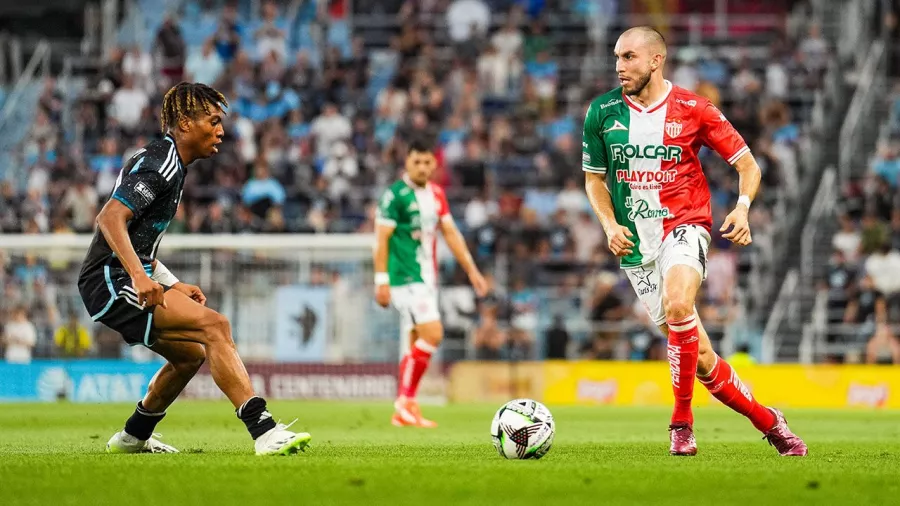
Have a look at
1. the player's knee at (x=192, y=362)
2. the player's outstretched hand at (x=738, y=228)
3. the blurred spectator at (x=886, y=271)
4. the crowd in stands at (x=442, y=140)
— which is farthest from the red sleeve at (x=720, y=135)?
the blurred spectator at (x=886, y=271)

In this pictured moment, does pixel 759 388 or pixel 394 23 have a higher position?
pixel 394 23

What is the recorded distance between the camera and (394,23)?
31.5m

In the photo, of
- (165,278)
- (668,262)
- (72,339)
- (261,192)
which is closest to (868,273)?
(261,192)

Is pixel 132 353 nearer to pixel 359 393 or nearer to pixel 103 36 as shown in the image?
pixel 359 393

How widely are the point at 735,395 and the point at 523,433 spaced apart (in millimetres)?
1529

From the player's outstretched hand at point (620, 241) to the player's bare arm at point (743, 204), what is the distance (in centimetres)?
61

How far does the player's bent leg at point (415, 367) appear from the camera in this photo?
15.1 m

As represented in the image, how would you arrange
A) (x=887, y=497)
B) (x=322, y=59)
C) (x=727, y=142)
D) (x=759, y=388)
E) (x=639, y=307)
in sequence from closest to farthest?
1. (x=887, y=497)
2. (x=727, y=142)
3. (x=759, y=388)
4. (x=639, y=307)
5. (x=322, y=59)

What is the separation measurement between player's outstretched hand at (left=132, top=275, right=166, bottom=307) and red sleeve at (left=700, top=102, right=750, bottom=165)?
12.5 ft

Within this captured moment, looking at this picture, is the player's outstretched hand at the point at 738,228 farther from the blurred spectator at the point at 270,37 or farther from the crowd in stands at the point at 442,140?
the blurred spectator at the point at 270,37

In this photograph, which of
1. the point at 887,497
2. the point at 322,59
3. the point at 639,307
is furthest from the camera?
the point at 322,59

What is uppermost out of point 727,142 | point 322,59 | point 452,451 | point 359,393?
point 322,59

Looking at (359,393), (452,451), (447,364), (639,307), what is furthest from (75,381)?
(452,451)

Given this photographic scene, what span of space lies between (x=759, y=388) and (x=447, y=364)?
4.88 meters
